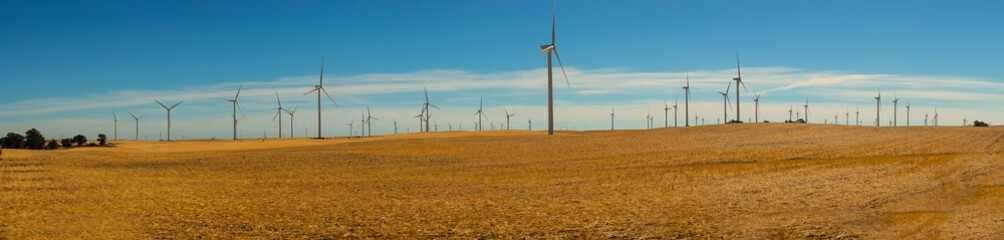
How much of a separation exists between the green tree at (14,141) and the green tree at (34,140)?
0.44 m

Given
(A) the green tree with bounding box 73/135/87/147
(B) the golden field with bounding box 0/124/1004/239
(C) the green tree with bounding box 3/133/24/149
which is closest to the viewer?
(B) the golden field with bounding box 0/124/1004/239

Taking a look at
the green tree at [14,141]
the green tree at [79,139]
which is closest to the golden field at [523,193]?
the green tree at [14,141]

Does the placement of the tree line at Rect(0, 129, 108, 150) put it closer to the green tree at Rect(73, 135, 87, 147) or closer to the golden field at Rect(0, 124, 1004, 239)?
the green tree at Rect(73, 135, 87, 147)

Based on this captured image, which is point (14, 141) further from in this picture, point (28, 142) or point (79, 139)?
point (79, 139)

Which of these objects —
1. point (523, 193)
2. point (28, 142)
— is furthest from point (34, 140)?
point (523, 193)

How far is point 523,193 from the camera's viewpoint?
2438cm

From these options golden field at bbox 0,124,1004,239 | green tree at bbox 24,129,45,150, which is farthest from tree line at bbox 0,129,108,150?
golden field at bbox 0,124,1004,239

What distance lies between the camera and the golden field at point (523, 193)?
16500mm

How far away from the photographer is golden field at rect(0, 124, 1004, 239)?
16.5 metres

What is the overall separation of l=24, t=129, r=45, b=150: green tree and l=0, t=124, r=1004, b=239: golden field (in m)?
18.6

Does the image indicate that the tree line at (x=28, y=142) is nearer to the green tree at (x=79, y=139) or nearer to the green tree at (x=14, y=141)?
the green tree at (x=14, y=141)

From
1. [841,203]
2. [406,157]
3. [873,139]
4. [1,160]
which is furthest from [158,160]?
[873,139]

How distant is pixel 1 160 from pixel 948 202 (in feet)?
116

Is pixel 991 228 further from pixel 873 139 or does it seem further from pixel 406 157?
pixel 873 139
